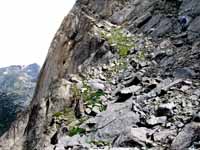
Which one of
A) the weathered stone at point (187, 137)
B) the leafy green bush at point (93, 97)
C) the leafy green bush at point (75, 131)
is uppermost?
the leafy green bush at point (93, 97)

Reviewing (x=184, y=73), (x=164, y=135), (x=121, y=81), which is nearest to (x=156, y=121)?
(x=164, y=135)

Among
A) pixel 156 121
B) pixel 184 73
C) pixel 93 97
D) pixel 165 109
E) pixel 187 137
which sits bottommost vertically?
pixel 187 137

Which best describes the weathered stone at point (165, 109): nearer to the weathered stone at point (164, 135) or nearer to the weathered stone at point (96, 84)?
the weathered stone at point (164, 135)

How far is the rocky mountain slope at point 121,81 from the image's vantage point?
20.8 metres

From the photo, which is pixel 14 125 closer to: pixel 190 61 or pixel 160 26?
pixel 160 26

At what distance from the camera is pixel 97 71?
101ft

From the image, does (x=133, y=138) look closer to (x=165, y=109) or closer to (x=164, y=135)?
(x=164, y=135)

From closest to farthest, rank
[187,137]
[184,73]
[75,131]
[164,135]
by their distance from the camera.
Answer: [187,137], [164,135], [184,73], [75,131]

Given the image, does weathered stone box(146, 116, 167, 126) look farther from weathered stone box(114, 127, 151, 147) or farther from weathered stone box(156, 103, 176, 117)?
weathered stone box(114, 127, 151, 147)

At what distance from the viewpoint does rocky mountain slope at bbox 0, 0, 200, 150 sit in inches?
818

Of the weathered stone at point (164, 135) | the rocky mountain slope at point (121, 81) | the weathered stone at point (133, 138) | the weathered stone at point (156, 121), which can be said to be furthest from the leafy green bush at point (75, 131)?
the weathered stone at point (164, 135)

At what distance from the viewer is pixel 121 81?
27.8 meters

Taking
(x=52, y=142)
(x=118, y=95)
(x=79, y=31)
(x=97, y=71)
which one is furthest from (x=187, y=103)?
(x=79, y=31)

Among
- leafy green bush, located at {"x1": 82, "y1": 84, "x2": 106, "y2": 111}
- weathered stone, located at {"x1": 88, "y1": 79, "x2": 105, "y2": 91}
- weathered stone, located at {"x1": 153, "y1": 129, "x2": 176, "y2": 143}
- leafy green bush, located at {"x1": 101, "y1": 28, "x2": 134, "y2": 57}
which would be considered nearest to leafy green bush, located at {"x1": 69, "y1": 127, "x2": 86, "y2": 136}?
leafy green bush, located at {"x1": 82, "y1": 84, "x2": 106, "y2": 111}
